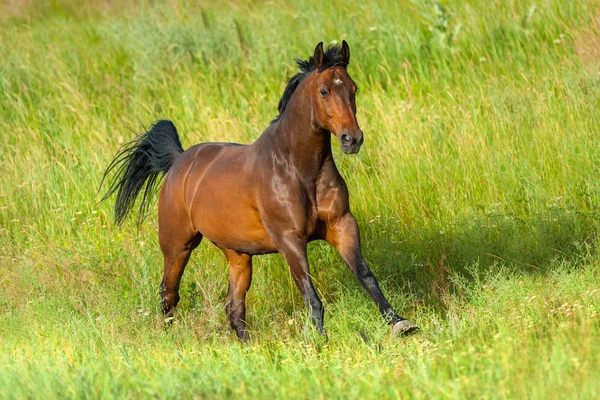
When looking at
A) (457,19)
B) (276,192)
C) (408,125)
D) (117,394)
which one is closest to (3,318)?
(276,192)

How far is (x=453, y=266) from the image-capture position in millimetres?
8219

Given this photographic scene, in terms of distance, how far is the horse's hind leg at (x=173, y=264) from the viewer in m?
8.00

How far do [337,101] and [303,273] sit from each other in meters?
1.20

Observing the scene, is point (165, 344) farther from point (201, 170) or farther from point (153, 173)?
point (153, 173)

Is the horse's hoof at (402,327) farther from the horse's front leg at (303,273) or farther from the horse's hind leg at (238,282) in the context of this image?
the horse's hind leg at (238,282)

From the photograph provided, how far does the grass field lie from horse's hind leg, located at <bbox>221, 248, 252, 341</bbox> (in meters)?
0.16

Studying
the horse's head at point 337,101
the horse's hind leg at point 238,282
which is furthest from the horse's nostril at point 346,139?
the horse's hind leg at point 238,282

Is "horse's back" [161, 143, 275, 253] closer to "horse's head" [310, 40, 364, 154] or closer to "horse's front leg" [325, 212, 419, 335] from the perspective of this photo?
"horse's front leg" [325, 212, 419, 335]

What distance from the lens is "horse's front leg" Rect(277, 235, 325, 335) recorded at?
649 cm

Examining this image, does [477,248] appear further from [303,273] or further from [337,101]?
[337,101]

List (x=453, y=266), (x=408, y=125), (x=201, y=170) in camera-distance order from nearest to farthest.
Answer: (x=201, y=170) < (x=453, y=266) < (x=408, y=125)

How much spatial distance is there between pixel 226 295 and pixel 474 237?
217 cm

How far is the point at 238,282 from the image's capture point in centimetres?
797

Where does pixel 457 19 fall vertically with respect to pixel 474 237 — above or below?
above
